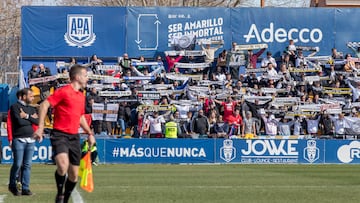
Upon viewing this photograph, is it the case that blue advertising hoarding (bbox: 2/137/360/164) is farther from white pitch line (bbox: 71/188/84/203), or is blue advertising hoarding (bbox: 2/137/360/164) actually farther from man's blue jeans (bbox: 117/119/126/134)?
white pitch line (bbox: 71/188/84/203)

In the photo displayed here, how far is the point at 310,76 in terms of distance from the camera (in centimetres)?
3666

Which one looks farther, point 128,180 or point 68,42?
point 68,42

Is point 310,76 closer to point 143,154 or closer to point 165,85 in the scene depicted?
point 165,85

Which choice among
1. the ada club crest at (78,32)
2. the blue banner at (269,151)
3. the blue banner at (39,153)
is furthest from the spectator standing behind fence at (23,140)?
the ada club crest at (78,32)

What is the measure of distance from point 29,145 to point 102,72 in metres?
21.7

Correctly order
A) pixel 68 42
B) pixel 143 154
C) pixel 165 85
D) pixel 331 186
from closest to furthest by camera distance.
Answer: pixel 331 186
pixel 143 154
pixel 165 85
pixel 68 42

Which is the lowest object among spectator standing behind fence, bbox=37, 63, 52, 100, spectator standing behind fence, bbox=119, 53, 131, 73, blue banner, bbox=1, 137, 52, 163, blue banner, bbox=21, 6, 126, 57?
blue banner, bbox=1, 137, 52, 163

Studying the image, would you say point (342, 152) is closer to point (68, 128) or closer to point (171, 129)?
point (171, 129)

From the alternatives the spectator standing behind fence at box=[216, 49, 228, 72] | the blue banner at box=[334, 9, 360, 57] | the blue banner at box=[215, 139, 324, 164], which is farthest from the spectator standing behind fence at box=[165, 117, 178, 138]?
the blue banner at box=[334, 9, 360, 57]

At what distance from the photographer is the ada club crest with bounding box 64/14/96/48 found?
38906 millimetres

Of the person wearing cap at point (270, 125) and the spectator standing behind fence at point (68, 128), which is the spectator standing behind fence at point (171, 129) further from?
the spectator standing behind fence at point (68, 128)

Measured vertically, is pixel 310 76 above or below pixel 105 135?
above

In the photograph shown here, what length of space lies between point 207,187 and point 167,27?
75.0ft

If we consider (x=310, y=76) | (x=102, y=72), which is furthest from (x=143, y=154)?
(x=310, y=76)
